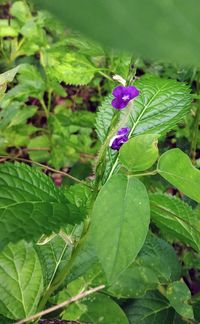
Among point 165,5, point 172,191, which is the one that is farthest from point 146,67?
point 165,5

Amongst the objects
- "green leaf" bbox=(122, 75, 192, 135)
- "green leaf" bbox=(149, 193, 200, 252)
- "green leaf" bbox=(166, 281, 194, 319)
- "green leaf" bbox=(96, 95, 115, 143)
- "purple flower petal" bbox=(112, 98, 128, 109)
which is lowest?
"green leaf" bbox=(166, 281, 194, 319)

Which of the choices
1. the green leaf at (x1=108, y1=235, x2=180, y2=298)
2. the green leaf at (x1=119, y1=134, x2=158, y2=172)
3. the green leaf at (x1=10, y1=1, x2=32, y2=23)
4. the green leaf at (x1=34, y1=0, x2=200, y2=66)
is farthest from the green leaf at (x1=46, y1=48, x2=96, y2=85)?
the green leaf at (x1=34, y1=0, x2=200, y2=66)

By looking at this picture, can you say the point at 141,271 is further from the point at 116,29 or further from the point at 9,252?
the point at 116,29

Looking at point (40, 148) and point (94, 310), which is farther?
point (40, 148)

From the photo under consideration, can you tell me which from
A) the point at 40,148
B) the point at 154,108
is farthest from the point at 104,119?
the point at 40,148

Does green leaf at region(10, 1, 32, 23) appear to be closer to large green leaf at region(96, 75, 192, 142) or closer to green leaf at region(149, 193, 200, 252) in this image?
large green leaf at region(96, 75, 192, 142)

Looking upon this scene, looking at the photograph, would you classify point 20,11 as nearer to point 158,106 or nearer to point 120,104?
point 158,106
